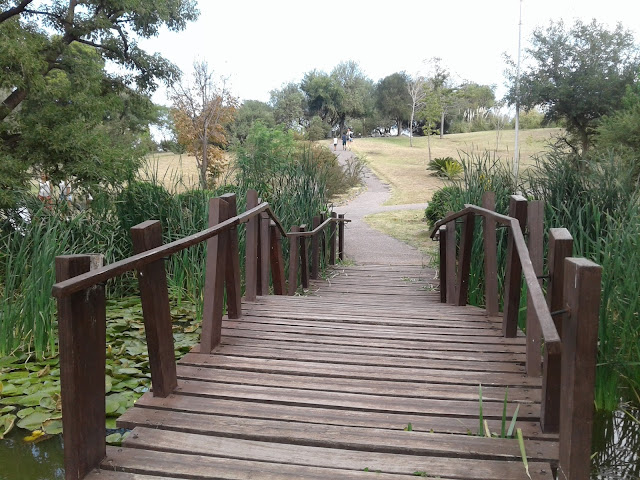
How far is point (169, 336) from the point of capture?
243cm

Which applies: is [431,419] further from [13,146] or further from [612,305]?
[13,146]

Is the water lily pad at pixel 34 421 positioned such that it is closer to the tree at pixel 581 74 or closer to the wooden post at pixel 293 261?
the wooden post at pixel 293 261

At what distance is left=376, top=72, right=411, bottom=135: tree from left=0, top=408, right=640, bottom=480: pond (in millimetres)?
47210

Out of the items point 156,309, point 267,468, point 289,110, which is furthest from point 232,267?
point 289,110

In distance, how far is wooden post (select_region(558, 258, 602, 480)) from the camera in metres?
1.63

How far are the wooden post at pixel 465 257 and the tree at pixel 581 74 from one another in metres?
21.8

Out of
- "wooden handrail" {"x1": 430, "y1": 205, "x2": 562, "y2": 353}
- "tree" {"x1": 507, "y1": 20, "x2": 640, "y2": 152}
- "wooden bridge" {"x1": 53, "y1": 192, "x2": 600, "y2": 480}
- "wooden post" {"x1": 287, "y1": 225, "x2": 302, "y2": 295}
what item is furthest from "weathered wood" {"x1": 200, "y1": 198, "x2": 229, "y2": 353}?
"tree" {"x1": 507, "y1": 20, "x2": 640, "y2": 152}

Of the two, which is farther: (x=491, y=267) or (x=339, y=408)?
(x=491, y=267)

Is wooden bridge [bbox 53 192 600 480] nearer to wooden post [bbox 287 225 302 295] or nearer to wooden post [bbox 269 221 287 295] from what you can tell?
wooden post [bbox 269 221 287 295]

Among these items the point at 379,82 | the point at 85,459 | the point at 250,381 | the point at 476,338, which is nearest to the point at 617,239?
A: the point at 476,338

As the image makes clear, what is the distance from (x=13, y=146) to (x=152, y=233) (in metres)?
5.65

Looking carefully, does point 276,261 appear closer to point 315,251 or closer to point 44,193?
point 315,251

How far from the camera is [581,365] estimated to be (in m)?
1.64

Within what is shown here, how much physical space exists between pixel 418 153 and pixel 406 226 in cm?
2450
